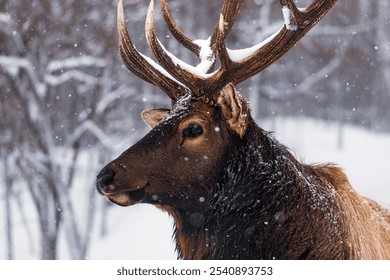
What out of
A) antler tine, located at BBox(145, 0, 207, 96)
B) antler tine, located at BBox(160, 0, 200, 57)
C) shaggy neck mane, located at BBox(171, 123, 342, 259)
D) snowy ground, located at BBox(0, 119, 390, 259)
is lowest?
snowy ground, located at BBox(0, 119, 390, 259)

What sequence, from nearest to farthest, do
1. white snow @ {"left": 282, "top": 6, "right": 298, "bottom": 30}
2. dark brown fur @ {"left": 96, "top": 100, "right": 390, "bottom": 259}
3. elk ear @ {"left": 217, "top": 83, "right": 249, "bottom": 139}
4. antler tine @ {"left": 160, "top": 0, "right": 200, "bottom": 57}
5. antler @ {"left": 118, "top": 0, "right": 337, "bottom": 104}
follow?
dark brown fur @ {"left": 96, "top": 100, "right": 390, "bottom": 259}, elk ear @ {"left": 217, "top": 83, "right": 249, "bottom": 139}, antler @ {"left": 118, "top": 0, "right": 337, "bottom": 104}, white snow @ {"left": 282, "top": 6, "right": 298, "bottom": 30}, antler tine @ {"left": 160, "top": 0, "right": 200, "bottom": 57}

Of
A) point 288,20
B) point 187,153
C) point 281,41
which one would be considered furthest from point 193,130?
point 288,20

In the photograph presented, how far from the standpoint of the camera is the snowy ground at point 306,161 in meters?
15.3

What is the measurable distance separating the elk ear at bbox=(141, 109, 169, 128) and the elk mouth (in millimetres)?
642

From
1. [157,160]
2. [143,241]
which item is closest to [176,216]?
[157,160]

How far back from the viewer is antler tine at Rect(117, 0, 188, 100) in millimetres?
4766

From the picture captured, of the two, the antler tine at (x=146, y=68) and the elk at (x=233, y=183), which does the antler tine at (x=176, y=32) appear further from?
the elk at (x=233, y=183)

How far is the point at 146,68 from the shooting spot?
190 inches

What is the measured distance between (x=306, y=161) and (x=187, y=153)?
21.5 feet

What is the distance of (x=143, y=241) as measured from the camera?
15836 millimetres

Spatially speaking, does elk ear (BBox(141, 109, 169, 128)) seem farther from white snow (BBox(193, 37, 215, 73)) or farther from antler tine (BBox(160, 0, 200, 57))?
antler tine (BBox(160, 0, 200, 57))

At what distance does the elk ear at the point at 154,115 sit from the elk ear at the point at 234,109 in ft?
1.71

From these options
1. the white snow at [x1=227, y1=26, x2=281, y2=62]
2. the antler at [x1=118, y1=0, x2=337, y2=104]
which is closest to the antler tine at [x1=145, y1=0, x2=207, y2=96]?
the antler at [x1=118, y1=0, x2=337, y2=104]

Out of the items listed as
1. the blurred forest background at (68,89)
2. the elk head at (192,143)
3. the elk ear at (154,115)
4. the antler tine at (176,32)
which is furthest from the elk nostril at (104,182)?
the blurred forest background at (68,89)
